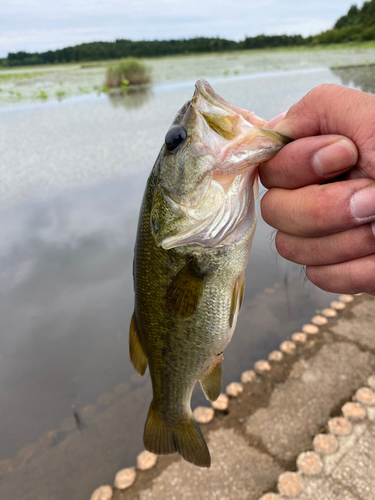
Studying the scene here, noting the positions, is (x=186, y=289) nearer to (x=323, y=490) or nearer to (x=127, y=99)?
(x=323, y=490)

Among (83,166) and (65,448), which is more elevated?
(83,166)

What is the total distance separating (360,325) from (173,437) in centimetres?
291

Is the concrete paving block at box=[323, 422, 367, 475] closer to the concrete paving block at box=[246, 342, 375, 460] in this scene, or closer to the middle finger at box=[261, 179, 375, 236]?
the concrete paving block at box=[246, 342, 375, 460]

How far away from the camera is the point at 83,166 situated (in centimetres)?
866

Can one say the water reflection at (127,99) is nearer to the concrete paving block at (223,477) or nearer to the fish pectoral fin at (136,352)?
the fish pectoral fin at (136,352)

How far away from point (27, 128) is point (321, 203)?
1230 centimetres

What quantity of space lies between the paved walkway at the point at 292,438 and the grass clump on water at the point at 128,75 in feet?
72.4

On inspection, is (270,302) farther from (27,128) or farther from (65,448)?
(27,128)

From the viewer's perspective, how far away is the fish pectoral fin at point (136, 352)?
2.01 meters

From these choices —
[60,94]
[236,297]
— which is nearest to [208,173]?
[236,297]

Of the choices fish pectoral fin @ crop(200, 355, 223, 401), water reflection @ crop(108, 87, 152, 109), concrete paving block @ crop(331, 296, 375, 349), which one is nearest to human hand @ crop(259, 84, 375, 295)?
fish pectoral fin @ crop(200, 355, 223, 401)

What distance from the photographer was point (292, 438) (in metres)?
2.88

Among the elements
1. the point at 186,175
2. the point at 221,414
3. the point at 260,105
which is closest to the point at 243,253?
the point at 186,175

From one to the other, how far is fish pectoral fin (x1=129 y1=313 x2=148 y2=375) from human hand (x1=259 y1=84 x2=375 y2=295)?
110 centimetres
